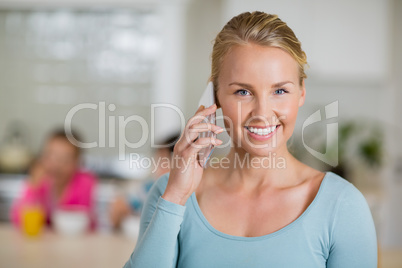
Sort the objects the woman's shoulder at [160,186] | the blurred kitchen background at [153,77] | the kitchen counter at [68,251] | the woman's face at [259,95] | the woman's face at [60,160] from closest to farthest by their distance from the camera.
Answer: the woman's face at [259,95]
the woman's shoulder at [160,186]
the kitchen counter at [68,251]
the woman's face at [60,160]
the blurred kitchen background at [153,77]

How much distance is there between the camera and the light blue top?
757 millimetres

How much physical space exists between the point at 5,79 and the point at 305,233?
353 centimetres

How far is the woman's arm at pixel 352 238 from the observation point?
2.47ft

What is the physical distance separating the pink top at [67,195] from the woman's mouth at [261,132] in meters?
1.72

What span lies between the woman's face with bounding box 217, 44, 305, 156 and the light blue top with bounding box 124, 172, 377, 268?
14 centimetres

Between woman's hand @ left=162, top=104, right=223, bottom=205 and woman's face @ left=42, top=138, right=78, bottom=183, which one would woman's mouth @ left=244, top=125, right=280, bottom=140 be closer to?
woman's hand @ left=162, top=104, right=223, bottom=205

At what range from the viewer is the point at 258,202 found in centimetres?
85

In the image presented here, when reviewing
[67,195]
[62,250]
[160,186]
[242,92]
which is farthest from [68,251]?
[242,92]

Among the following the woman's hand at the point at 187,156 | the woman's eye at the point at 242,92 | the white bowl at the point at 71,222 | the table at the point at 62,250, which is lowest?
the table at the point at 62,250

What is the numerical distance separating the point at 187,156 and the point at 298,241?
A: 0.23 meters

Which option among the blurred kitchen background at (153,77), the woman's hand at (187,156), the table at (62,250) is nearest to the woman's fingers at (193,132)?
the woman's hand at (187,156)

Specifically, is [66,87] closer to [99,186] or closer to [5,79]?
[5,79]

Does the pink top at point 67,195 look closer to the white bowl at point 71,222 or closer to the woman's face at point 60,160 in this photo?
the woman's face at point 60,160

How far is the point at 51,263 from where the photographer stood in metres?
1.52
